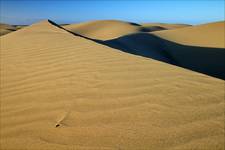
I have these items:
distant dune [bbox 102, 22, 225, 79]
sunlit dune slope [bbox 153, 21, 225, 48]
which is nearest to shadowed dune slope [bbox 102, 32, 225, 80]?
distant dune [bbox 102, 22, 225, 79]

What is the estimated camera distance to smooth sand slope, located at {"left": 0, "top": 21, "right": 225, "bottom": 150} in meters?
1.77

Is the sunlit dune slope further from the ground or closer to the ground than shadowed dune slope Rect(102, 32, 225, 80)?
further from the ground

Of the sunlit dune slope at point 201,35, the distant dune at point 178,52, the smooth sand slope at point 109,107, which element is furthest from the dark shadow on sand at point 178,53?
the smooth sand slope at point 109,107

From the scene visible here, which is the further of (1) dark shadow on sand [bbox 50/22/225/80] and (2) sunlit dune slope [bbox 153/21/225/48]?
(2) sunlit dune slope [bbox 153/21/225/48]

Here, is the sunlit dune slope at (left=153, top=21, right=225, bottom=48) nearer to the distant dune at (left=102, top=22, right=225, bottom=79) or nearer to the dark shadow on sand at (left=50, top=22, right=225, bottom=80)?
the distant dune at (left=102, top=22, right=225, bottom=79)

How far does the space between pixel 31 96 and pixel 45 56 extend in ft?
5.67

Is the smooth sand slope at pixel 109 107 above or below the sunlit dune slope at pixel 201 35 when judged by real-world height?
below

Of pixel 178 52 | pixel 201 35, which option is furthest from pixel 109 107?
pixel 201 35

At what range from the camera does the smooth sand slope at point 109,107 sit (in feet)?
5.81

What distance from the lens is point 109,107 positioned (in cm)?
224

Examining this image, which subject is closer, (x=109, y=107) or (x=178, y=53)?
(x=109, y=107)

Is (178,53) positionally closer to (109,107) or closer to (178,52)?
(178,52)

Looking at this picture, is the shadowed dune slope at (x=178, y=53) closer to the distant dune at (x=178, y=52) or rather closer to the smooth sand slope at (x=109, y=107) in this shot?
the distant dune at (x=178, y=52)

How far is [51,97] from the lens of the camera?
259cm
